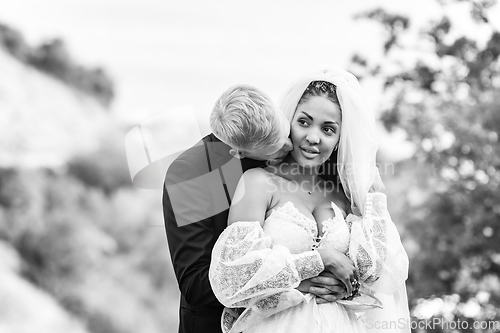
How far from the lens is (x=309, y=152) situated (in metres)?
2.44

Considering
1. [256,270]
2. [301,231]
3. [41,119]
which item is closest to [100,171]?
[41,119]

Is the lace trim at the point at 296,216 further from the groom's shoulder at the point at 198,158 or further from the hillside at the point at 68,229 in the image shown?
the hillside at the point at 68,229

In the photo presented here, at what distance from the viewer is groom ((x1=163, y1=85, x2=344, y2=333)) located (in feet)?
A: 7.26

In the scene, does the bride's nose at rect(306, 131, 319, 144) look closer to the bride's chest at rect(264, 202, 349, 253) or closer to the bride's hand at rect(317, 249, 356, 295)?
the bride's chest at rect(264, 202, 349, 253)

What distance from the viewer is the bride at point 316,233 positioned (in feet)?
7.27

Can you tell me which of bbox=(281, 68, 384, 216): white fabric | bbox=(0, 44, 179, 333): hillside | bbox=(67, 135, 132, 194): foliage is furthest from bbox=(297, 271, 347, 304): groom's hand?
bbox=(67, 135, 132, 194): foliage

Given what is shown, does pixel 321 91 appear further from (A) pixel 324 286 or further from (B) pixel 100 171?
(B) pixel 100 171

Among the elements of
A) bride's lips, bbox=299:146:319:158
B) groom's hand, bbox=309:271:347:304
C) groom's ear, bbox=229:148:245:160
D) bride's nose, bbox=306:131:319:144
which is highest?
bride's nose, bbox=306:131:319:144

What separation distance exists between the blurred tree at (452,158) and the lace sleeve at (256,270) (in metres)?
3.56

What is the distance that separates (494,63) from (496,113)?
512 mm

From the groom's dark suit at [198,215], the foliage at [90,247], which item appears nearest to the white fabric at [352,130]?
the groom's dark suit at [198,215]

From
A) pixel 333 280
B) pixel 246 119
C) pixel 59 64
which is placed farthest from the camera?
pixel 59 64

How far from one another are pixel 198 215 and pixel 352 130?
27.8 inches

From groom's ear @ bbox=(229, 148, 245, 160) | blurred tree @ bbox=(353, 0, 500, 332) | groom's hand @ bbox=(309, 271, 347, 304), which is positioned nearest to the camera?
groom's hand @ bbox=(309, 271, 347, 304)
